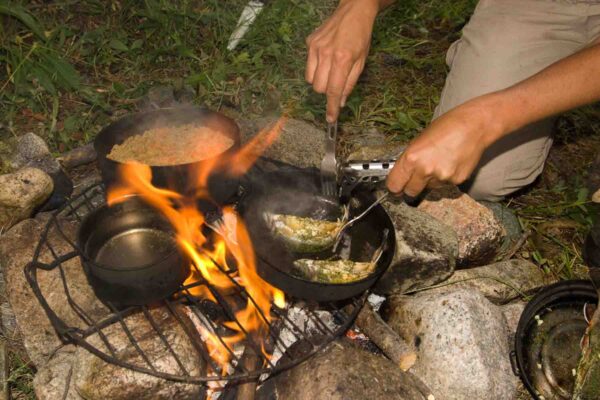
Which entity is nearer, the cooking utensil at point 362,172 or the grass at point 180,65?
the cooking utensil at point 362,172

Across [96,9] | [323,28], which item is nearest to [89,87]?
[96,9]

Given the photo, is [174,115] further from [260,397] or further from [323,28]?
[260,397]

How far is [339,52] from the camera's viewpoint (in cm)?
295

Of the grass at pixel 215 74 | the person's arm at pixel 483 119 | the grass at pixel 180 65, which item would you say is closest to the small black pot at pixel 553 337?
the grass at pixel 215 74

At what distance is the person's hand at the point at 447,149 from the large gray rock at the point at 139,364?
4.57ft

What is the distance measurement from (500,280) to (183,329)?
2.05 meters

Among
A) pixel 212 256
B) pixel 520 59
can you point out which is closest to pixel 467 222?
pixel 520 59

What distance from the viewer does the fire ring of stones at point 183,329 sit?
2773 millimetres

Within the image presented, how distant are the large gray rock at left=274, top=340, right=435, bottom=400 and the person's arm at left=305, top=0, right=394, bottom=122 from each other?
1.27 m

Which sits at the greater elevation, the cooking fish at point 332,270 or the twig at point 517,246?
the cooking fish at point 332,270

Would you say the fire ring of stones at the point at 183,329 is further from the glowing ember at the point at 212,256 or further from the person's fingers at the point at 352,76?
the person's fingers at the point at 352,76

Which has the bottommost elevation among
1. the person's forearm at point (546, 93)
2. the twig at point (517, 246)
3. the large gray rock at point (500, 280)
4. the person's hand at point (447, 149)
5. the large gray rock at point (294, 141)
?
the twig at point (517, 246)

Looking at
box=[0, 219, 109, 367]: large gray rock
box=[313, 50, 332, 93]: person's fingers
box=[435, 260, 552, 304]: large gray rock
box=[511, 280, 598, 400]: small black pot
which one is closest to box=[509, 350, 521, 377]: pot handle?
box=[511, 280, 598, 400]: small black pot

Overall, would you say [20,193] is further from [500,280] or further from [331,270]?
[500,280]
